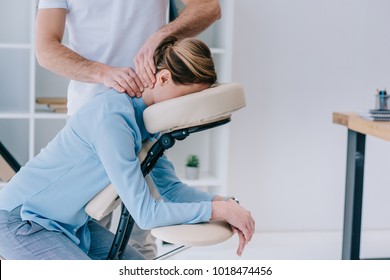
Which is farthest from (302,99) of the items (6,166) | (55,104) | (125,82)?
(125,82)

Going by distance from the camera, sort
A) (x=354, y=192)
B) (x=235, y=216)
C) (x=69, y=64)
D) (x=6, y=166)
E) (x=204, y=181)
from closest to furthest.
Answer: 1. (x=235, y=216)
2. (x=69, y=64)
3. (x=6, y=166)
4. (x=354, y=192)
5. (x=204, y=181)

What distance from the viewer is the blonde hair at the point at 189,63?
4.65 ft

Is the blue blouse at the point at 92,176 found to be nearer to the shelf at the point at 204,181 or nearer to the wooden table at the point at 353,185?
the wooden table at the point at 353,185

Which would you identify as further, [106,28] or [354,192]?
[354,192]

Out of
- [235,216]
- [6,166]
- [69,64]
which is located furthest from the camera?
[6,166]

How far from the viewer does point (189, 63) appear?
1414mm

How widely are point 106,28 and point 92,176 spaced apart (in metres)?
0.59

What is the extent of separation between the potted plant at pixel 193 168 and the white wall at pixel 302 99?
0.36 m

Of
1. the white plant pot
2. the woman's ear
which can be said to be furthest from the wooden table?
the woman's ear

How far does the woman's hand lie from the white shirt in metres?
0.63

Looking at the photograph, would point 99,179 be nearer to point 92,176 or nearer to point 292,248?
point 92,176

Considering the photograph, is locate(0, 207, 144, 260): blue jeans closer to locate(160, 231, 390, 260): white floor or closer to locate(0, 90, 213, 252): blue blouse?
locate(0, 90, 213, 252): blue blouse

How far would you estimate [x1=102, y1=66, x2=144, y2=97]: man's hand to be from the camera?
150cm
